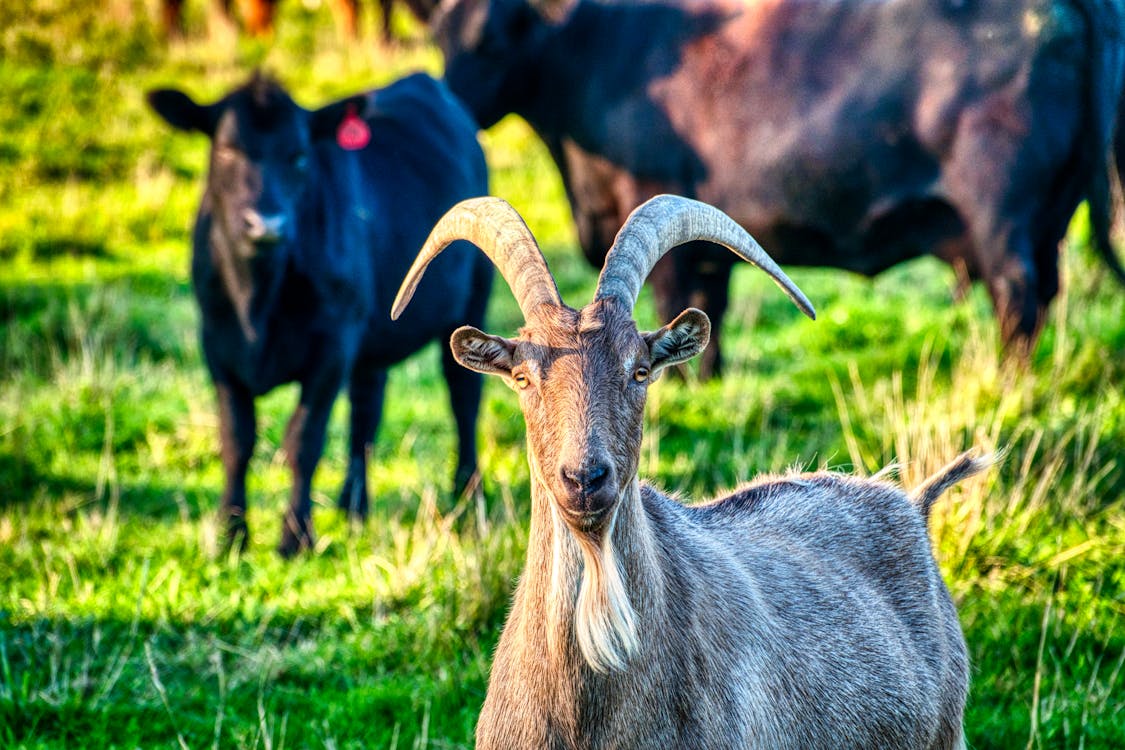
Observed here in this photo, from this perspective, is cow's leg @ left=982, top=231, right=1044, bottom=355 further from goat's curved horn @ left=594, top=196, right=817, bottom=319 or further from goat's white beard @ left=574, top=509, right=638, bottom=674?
goat's white beard @ left=574, top=509, right=638, bottom=674

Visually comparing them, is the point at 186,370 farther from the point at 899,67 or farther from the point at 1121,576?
the point at 1121,576

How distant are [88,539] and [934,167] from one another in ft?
17.5

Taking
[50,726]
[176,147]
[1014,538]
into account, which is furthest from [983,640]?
[176,147]

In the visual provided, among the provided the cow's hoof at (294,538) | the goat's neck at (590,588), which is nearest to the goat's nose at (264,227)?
the cow's hoof at (294,538)

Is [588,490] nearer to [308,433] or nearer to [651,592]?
[651,592]

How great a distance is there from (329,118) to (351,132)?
329 millimetres

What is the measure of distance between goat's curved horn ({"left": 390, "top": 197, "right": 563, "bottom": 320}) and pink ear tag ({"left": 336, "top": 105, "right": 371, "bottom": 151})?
3658mm

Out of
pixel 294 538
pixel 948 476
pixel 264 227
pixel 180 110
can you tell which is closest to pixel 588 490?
pixel 948 476

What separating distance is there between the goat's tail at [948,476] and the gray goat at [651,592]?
1.22ft

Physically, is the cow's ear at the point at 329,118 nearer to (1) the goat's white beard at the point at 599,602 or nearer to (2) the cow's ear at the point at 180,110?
(2) the cow's ear at the point at 180,110

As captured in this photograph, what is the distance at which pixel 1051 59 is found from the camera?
28.1 feet

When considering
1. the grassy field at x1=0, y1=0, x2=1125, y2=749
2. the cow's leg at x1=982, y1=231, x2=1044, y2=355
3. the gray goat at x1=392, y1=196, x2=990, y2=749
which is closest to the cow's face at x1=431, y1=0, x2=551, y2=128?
the grassy field at x1=0, y1=0, x2=1125, y2=749

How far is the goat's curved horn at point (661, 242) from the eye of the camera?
156 inches

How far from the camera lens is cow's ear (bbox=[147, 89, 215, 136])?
7.55 meters
